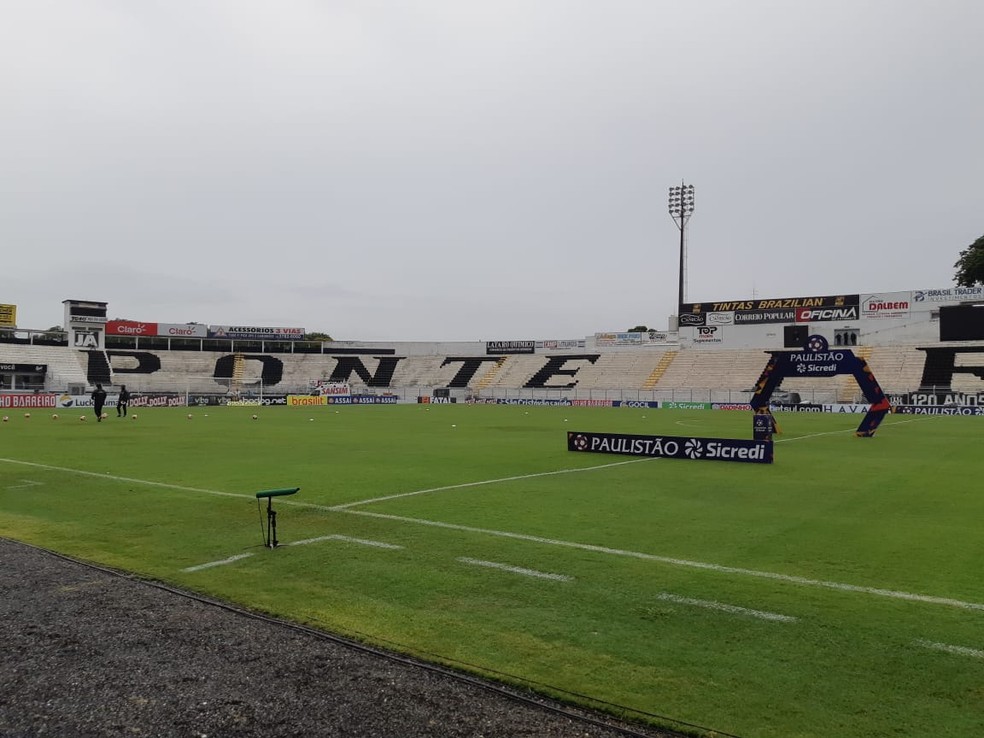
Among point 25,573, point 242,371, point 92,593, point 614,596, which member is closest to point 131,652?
point 92,593

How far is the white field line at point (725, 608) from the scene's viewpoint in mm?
6816

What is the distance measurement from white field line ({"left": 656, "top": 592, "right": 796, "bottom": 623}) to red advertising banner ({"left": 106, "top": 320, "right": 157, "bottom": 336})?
311ft

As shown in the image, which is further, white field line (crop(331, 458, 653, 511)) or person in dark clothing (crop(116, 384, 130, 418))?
person in dark clothing (crop(116, 384, 130, 418))

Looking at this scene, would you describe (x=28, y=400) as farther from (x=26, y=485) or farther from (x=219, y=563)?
(x=219, y=563)

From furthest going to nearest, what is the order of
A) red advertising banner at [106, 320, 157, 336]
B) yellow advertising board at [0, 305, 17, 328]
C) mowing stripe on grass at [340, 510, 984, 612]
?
1. red advertising banner at [106, 320, 157, 336]
2. yellow advertising board at [0, 305, 17, 328]
3. mowing stripe on grass at [340, 510, 984, 612]

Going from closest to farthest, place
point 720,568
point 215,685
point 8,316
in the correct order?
point 215,685 → point 720,568 → point 8,316

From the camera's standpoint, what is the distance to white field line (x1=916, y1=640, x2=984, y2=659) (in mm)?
5867

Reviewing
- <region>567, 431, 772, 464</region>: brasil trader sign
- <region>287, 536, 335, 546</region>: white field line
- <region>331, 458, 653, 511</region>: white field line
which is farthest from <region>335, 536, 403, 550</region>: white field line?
<region>567, 431, 772, 464</region>: brasil trader sign

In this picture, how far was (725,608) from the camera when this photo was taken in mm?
7094

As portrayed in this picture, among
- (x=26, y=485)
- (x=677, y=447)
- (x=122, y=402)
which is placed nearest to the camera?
(x=26, y=485)

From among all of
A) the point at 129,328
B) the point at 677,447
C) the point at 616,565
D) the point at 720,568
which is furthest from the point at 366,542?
the point at 129,328

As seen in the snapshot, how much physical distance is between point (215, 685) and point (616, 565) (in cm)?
512

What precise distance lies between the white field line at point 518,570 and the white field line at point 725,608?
1.21 meters

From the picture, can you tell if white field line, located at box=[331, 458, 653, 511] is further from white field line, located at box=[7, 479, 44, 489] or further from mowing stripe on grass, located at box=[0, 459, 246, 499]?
white field line, located at box=[7, 479, 44, 489]
